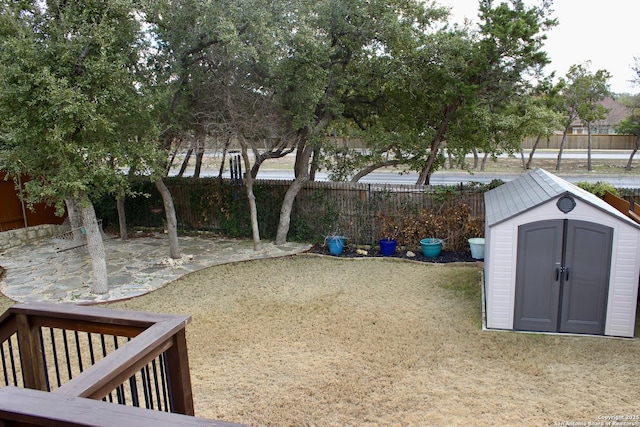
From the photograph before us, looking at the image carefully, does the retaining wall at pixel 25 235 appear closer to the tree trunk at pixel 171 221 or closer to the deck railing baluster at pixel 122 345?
the tree trunk at pixel 171 221

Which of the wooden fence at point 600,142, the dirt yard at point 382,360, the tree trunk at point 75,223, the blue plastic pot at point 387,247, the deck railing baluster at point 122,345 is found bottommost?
the dirt yard at point 382,360

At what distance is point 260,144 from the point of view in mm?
11297

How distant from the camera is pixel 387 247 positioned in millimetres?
10438

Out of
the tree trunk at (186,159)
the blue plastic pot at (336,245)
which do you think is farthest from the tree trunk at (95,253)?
the blue plastic pot at (336,245)

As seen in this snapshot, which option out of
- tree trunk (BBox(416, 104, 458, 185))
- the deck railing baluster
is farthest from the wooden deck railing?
tree trunk (BBox(416, 104, 458, 185))

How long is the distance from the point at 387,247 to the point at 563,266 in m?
4.45

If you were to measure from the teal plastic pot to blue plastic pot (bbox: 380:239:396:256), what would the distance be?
640 mm

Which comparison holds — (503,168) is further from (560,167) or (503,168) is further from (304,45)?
(304,45)

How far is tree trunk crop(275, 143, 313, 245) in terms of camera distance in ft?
37.1

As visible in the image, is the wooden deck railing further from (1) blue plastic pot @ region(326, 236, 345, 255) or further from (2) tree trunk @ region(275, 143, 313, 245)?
(2) tree trunk @ region(275, 143, 313, 245)

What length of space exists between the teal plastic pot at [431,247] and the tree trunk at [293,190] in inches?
128

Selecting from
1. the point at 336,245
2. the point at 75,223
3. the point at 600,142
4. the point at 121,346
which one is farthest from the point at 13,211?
the point at 600,142

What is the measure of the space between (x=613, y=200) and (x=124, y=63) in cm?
903

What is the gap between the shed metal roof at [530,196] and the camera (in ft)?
20.5
